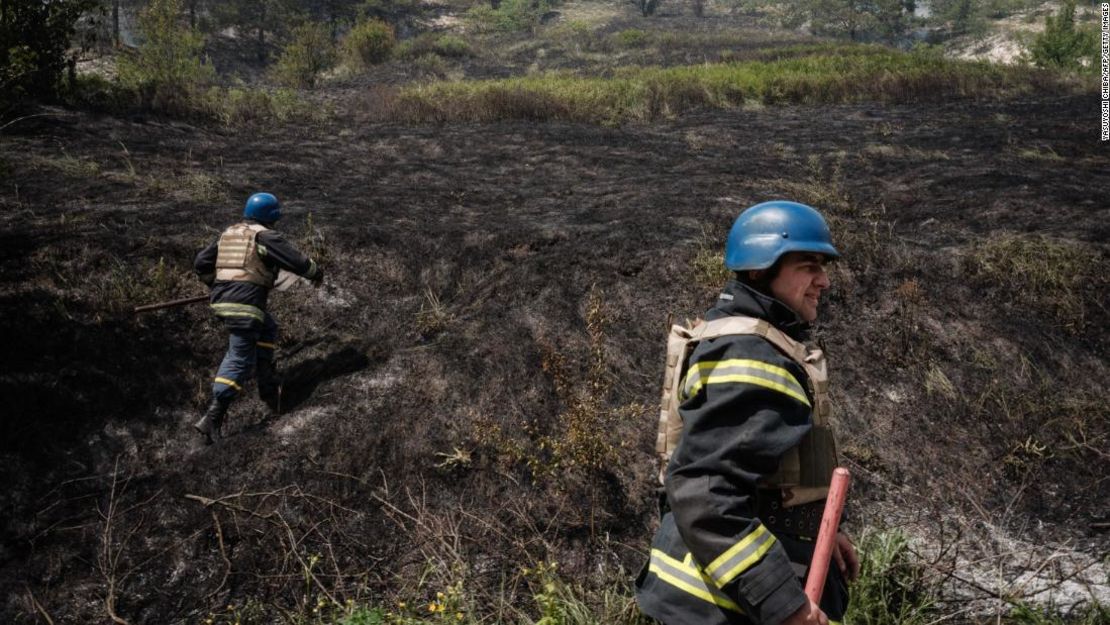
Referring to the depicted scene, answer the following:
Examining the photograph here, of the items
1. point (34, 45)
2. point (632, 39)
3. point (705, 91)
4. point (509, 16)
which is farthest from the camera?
point (509, 16)

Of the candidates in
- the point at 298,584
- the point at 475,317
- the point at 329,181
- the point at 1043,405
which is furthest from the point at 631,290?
the point at 329,181

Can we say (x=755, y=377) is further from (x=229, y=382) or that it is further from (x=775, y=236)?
(x=229, y=382)

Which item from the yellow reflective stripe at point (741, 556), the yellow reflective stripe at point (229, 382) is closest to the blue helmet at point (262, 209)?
the yellow reflective stripe at point (229, 382)

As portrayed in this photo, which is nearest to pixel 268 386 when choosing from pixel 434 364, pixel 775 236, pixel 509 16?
pixel 434 364

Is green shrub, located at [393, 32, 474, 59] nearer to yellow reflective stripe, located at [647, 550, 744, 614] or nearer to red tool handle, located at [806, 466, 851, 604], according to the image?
yellow reflective stripe, located at [647, 550, 744, 614]

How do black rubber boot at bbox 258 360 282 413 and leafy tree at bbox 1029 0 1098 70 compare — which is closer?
black rubber boot at bbox 258 360 282 413

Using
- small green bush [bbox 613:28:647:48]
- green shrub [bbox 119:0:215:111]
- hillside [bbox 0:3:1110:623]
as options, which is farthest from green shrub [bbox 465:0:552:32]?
hillside [bbox 0:3:1110:623]

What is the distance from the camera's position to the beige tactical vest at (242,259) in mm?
4895

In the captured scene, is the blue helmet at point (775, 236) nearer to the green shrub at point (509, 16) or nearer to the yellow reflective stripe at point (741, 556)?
the yellow reflective stripe at point (741, 556)

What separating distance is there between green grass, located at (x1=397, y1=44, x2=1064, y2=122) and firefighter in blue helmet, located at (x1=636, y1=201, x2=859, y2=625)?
456 inches

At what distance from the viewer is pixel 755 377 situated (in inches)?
63.4

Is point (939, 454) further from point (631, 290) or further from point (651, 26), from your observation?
point (651, 26)

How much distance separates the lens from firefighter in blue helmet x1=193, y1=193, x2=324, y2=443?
15.4 ft

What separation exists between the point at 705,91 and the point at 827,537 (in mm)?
14361
